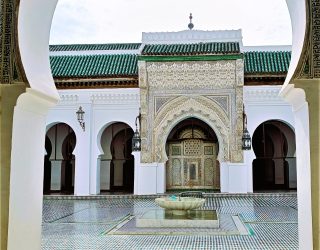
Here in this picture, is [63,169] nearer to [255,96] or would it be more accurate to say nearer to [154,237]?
[255,96]

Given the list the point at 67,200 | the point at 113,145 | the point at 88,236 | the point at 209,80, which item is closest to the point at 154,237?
the point at 88,236

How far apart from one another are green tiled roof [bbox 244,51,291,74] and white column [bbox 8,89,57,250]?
29.3ft

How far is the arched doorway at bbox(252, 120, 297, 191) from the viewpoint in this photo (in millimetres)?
11961

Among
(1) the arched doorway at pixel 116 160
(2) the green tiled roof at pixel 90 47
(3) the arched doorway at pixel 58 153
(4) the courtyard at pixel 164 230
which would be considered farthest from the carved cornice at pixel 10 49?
(2) the green tiled roof at pixel 90 47

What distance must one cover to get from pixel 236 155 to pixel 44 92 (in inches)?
338

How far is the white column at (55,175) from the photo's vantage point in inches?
483

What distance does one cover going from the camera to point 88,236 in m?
5.05

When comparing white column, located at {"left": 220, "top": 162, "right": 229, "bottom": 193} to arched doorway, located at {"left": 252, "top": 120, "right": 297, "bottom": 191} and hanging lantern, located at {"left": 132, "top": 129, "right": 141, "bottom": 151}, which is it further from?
hanging lantern, located at {"left": 132, "top": 129, "right": 141, "bottom": 151}

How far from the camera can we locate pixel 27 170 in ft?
7.25

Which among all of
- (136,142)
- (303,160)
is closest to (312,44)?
(303,160)

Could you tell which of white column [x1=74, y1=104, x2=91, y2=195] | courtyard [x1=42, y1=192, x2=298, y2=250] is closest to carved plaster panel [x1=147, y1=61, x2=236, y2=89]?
white column [x1=74, y1=104, x2=91, y2=195]

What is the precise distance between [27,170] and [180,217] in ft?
13.0

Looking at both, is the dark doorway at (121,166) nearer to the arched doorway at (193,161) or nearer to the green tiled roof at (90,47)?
the arched doorway at (193,161)

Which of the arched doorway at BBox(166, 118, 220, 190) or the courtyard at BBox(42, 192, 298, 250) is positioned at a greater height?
the arched doorway at BBox(166, 118, 220, 190)
